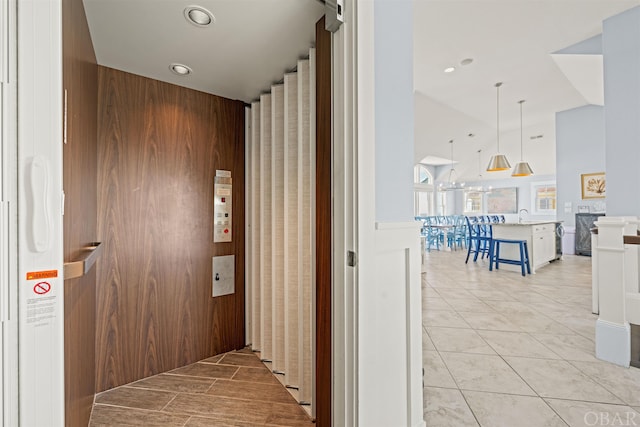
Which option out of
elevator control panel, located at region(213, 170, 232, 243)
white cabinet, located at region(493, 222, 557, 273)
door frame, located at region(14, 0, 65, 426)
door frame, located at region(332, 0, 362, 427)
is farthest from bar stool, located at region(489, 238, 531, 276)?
door frame, located at region(14, 0, 65, 426)

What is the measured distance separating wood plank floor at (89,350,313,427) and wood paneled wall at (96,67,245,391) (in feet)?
0.45

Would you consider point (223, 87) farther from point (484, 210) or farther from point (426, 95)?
point (484, 210)

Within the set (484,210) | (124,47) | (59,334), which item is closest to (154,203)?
(124,47)

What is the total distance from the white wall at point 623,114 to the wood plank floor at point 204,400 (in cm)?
336

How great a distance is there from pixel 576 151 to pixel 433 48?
17.1ft

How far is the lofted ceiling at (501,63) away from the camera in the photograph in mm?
2932

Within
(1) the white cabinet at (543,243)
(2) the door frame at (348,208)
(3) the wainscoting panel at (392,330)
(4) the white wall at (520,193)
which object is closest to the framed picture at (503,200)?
(4) the white wall at (520,193)

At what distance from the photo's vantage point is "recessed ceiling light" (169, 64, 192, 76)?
6.25ft

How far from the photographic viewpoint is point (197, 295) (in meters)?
2.25

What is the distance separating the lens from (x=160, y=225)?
2.10m

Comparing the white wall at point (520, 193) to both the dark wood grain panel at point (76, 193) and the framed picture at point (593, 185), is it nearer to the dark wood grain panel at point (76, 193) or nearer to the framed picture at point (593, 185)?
the framed picture at point (593, 185)

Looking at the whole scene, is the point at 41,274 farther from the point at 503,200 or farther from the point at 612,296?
the point at 503,200

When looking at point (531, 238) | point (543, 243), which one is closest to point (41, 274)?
point (531, 238)

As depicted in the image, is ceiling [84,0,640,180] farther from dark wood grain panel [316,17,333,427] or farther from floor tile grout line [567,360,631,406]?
floor tile grout line [567,360,631,406]
